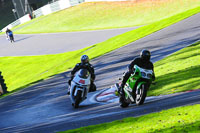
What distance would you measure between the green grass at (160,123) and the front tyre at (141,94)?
1.40 m

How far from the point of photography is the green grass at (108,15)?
40.8m

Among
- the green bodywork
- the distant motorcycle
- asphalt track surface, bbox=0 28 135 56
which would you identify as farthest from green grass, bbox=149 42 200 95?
the distant motorcycle

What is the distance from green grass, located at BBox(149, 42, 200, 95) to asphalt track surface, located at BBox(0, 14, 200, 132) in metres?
0.92

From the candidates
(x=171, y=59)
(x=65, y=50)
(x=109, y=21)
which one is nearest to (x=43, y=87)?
(x=171, y=59)

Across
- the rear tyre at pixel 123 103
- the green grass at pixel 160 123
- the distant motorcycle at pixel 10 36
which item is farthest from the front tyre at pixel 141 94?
the distant motorcycle at pixel 10 36

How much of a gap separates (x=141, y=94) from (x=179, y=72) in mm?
4155

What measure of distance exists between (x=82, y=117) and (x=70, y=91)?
193 cm

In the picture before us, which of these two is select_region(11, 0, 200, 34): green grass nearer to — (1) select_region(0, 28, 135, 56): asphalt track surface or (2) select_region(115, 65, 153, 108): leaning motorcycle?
(1) select_region(0, 28, 135, 56): asphalt track surface

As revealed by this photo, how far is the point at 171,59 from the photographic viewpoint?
1802cm

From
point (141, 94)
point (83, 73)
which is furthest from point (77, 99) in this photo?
point (141, 94)

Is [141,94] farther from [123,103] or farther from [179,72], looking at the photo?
[179,72]

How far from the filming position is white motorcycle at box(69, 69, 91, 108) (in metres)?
12.6

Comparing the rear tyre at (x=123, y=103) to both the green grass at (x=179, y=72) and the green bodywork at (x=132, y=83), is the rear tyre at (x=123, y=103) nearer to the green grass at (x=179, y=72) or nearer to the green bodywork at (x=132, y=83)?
the green bodywork at (x=132, y=83)

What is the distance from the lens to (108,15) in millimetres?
47906
